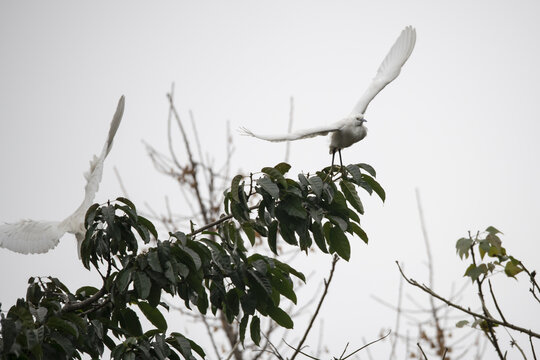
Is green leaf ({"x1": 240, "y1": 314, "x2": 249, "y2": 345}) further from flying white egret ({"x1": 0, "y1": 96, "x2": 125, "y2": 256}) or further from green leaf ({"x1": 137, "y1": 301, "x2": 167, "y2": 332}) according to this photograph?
flying white egret ({"x1": 0, "y1": 96, "x2": 125, "y2": 256})

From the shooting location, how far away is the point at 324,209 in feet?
9.06

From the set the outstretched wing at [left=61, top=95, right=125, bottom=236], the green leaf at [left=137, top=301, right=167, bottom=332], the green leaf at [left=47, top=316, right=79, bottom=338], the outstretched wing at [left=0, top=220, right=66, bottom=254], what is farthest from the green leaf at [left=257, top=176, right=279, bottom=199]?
the outstretched wing at [left=0, top=220, right=66, bottom=254]

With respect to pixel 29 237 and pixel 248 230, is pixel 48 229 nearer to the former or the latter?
pixel 29 237

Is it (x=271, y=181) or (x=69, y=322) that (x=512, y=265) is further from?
(x=69, y=322)

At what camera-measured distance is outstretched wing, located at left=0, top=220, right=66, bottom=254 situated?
4.56 m

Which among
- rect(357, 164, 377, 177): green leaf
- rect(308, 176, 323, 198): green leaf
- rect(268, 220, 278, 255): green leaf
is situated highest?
rect(357, 164, 377, 177): green leaf

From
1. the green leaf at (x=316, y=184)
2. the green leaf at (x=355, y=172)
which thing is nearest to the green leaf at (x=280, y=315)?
the green leaf at (x=316, y=184)

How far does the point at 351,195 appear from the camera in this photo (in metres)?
2.84

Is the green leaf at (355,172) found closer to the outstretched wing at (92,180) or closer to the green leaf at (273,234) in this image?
the green leaf at (273,234)

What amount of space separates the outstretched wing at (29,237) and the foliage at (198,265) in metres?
1.77

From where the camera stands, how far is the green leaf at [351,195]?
9.20 ft

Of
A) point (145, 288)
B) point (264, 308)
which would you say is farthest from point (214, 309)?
point (145, 288)

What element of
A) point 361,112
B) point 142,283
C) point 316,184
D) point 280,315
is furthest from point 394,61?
point 142,283

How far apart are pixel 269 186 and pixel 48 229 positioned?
2589 millimetres
